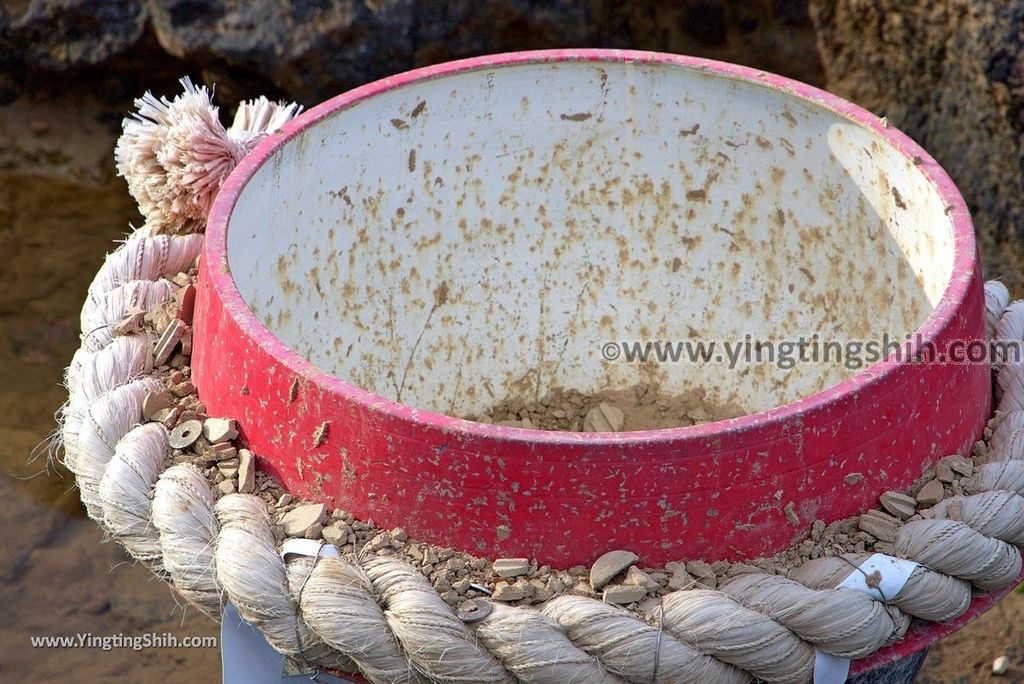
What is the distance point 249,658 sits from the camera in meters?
1.46

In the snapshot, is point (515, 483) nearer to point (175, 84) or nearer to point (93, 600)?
point (93, 600)

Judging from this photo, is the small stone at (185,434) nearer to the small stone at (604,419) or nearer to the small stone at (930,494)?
the small stone at (930,494)

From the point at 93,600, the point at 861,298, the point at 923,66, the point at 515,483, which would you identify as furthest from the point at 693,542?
the point at 923,66

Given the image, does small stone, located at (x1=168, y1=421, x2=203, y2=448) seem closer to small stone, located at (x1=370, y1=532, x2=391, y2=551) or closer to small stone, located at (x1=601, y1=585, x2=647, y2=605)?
small stone, located at (x1=370, y1=532, x2=391, y2=551)

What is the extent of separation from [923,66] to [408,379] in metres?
1.39

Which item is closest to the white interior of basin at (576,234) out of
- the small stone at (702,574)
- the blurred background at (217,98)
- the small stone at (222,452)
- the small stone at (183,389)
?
the small stone at (183,389)

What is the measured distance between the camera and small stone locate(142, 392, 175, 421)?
4.99 feet

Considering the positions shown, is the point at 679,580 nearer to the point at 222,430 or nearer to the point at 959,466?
the point at 959,466

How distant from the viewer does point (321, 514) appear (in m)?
1.37

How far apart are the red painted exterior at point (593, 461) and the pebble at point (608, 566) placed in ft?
0.03

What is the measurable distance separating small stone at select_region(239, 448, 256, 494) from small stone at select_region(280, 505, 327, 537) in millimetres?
59

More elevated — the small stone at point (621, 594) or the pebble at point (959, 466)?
the pebble at point (959, 466)

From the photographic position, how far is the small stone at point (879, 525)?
1.38 m

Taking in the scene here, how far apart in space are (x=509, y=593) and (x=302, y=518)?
22 centimetres
